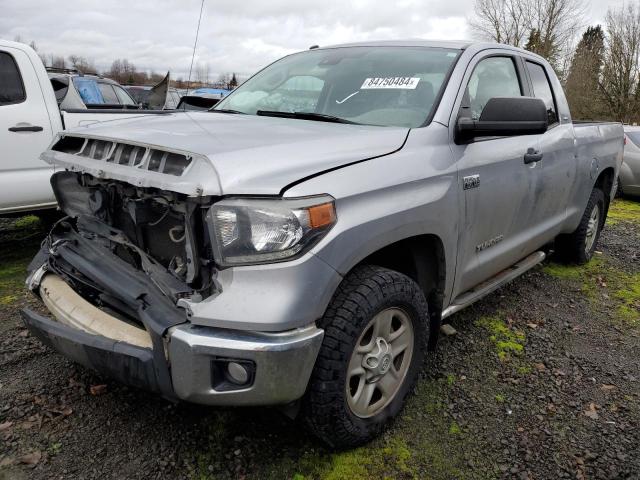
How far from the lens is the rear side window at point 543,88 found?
3.83m

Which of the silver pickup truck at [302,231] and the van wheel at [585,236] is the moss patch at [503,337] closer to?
the silver pickup truck at [302,231]

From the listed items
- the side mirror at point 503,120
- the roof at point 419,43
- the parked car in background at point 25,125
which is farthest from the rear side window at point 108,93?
the side mirror at point 503,120

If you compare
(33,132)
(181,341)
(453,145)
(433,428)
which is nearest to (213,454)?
(181,341)

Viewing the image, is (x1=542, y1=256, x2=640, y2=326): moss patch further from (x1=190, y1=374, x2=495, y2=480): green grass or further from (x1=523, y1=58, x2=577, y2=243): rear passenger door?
(x1=190, y1=374, x2=495, y2=480): green grass

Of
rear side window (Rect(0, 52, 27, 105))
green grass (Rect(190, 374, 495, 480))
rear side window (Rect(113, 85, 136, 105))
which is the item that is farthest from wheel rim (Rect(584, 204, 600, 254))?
rear side window (Rect(113, 85, 136, 105))

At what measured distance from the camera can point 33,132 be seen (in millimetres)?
4527

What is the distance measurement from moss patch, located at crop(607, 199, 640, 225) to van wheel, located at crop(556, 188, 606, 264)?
271 centimetres

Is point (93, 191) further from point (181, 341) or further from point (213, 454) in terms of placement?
point (213, 454)

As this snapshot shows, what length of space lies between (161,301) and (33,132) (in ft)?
10.9

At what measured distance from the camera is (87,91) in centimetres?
810

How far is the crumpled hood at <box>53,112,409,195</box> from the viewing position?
184cm

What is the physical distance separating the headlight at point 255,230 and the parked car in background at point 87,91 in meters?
4.84

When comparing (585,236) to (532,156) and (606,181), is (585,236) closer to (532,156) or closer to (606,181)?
(606,181)

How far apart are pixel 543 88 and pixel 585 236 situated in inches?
61.2
